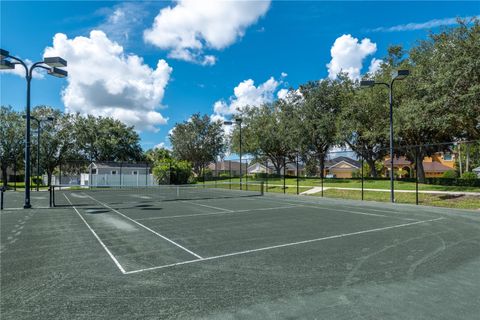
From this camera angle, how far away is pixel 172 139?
6112cm

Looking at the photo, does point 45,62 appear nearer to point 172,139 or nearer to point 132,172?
point 132,172

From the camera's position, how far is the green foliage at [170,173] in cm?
4066

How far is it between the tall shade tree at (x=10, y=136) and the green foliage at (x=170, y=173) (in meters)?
25.6

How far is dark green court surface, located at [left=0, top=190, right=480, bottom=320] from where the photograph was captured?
3.74 m

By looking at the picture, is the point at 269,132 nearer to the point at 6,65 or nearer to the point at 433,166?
the point at 6,65

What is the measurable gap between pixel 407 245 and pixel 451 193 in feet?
46.8

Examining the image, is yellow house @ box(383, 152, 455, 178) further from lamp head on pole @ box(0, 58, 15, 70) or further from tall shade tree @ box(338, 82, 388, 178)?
lamp head on pole @ box(0, 58, 15, 70)

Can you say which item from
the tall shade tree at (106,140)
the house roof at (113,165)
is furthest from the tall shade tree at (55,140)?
the house roof at (113,165)

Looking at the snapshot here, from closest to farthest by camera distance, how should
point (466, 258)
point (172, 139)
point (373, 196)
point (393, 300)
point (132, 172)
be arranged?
point (393, 300) → point (466, 258) → point (373, 196) → point (132, 172) → point (172, 139)

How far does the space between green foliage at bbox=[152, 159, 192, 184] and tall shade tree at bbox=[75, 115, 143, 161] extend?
22.8 meters

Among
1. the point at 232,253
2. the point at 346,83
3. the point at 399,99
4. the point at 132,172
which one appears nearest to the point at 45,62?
the point at 232,253

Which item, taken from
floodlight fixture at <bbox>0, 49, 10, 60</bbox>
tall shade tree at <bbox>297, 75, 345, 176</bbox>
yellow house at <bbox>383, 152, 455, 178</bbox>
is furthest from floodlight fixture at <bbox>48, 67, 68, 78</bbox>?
yellow house at <bbox>383, 152, 455, 178</bbox>

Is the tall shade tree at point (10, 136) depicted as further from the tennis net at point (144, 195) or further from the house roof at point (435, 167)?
the house roof at point (435, 167)

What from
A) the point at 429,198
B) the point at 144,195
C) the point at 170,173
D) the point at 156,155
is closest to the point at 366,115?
the point at 429,198
